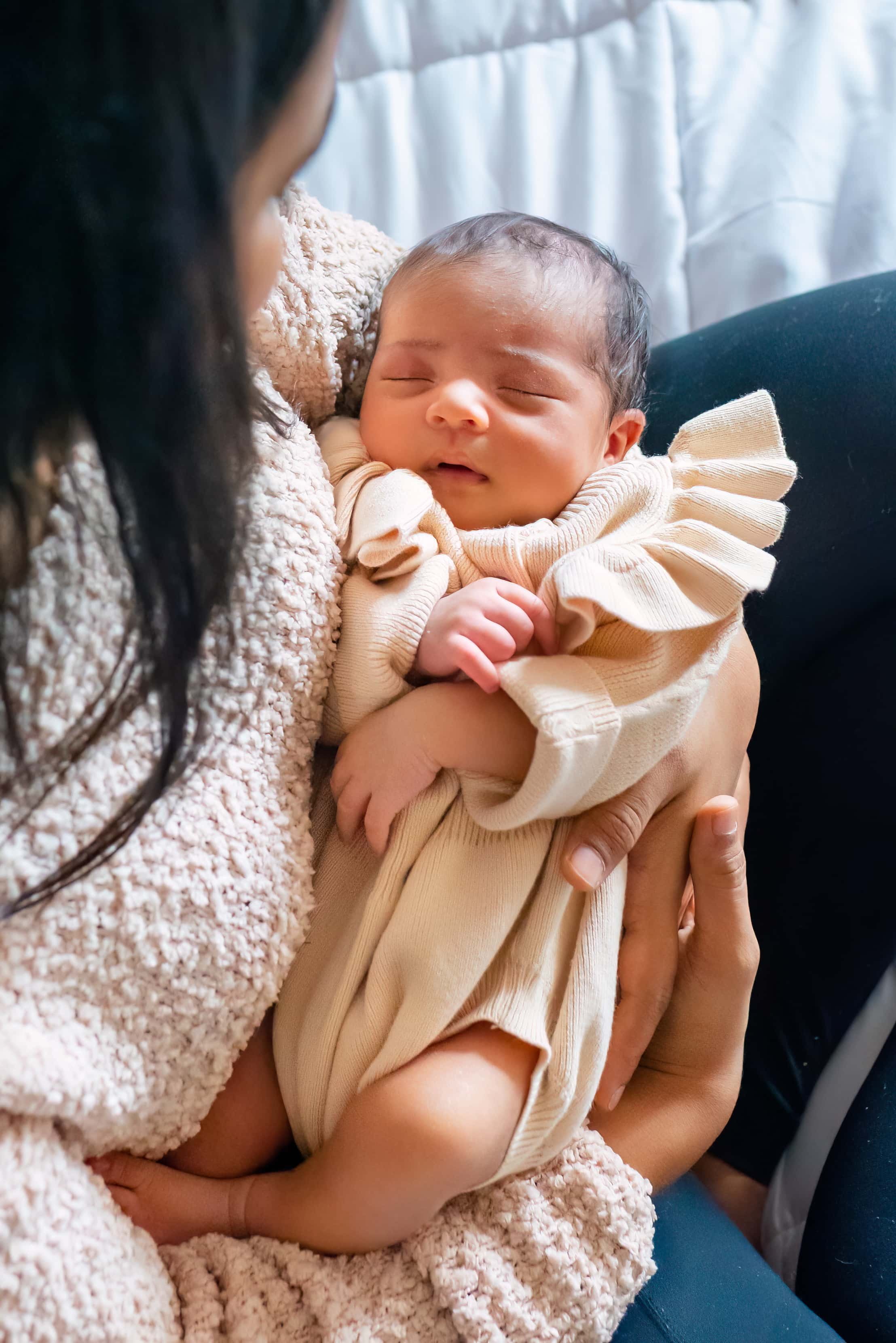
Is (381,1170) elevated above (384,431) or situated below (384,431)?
below

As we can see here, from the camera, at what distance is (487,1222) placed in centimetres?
72

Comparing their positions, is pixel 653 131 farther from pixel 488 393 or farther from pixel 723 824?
pixel 723 824

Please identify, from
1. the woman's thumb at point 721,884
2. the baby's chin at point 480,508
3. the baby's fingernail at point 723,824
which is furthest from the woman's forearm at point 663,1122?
the baby's chin at point 480,508

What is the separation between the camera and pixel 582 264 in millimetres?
917

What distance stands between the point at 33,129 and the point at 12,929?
1.36 ft

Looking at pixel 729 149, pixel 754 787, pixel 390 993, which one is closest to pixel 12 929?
pixel 390 993

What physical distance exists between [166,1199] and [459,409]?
1.93 ft

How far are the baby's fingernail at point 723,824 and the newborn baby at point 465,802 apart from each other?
93 mm

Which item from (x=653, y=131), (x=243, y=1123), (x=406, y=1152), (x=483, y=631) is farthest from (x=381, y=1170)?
(x=653, y=131)

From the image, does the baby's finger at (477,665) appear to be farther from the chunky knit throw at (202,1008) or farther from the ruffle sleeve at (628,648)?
the chunky knit throw at (202,1008)

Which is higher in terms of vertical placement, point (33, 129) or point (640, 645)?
point (33, 129)

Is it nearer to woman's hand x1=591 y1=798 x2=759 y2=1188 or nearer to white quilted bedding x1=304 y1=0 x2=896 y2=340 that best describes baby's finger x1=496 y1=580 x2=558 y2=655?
woman's hand x1=591 y1=798 x2=759 y2=1188

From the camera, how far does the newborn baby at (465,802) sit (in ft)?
2.22

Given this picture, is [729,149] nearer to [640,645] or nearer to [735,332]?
[735,332]
